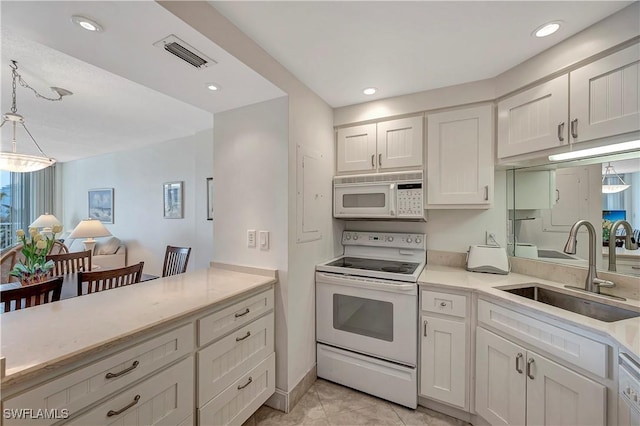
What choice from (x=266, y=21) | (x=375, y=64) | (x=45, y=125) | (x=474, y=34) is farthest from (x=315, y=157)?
(x=45, y=125)

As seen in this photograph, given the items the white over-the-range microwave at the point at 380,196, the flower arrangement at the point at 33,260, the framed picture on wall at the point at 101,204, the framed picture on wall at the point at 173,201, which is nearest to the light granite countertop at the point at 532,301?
the white over-the-range microwave at the point at 380,196

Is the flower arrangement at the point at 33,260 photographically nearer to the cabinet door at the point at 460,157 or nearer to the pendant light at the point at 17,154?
the pendant light at the point at 17,154

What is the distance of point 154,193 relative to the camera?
169 inches

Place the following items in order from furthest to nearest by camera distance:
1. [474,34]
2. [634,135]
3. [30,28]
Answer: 1. [474,34]
2. [634,135]
3. [30,28]

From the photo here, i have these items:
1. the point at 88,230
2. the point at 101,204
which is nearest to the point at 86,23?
the point at 88,230

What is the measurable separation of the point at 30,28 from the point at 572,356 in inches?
112

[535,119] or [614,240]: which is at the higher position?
[535,119]

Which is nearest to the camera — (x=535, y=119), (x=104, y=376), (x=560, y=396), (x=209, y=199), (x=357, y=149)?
(x=104, y=376)

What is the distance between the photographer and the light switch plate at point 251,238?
2.01 m

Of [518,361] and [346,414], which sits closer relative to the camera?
[518,361]

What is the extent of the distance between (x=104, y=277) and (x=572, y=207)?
10.8 ft

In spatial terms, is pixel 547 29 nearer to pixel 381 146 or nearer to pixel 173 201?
pixel 381 146

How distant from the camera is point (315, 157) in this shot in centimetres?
222

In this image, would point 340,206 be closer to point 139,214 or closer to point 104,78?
point 104,78
